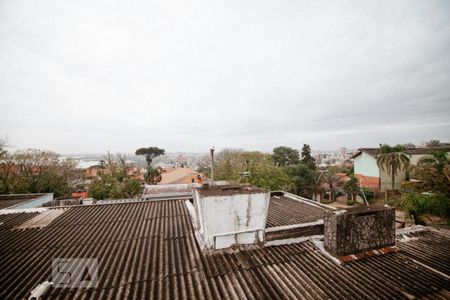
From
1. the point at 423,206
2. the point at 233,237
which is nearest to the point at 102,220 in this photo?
the point at 233,237

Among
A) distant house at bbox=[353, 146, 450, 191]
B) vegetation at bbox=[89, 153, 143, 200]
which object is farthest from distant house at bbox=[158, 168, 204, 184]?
distant house at bbox=[353, 146, 450, 191]

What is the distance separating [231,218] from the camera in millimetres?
5719

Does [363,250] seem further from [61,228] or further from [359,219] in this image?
[61,228]

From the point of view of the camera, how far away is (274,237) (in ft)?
20.2

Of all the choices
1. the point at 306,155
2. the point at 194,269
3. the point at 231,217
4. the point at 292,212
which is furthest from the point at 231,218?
the point at 306,155

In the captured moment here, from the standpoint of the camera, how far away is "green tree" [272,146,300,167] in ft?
168

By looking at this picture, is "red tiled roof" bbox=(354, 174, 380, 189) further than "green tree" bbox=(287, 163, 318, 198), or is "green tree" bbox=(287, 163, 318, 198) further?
"green tree" bbox=(287, 163, 318, 198)

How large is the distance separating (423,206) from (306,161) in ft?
94.3

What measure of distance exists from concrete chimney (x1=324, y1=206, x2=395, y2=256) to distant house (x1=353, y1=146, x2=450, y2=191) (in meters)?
25.5

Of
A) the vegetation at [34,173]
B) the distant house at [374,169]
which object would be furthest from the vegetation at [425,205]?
the vegetation at [34,173]

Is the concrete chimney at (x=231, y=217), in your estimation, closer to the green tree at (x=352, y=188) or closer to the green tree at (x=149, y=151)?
the green tree at (x=352, y=188)

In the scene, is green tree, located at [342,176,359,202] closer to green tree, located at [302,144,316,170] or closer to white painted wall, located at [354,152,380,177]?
white painted wall, located at [354,152,380,177]

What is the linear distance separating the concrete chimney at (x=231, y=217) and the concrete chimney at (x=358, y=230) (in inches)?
73.4

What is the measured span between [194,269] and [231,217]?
1.59 m
